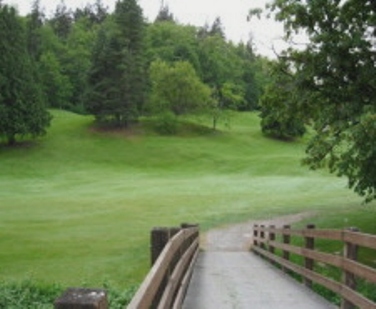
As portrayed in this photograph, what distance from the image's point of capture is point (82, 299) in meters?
2.47

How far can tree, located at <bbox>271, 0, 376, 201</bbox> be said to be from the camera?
1780 centimetres

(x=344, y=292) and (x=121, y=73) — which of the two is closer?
(x=344, y=292)

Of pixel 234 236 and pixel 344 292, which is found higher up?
pixel 344 292

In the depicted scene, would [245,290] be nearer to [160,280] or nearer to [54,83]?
[160,280]

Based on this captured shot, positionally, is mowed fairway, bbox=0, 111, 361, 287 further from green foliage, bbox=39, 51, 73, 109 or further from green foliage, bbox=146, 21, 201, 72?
green foliage, bbox=146, 21, 201, 72

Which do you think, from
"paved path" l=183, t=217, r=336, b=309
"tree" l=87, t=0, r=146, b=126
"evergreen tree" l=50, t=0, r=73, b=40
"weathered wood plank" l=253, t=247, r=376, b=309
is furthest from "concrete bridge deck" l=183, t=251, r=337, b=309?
"evergreen tree" l=50, t=0, r=73, b=40

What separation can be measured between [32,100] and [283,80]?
49.7 meters

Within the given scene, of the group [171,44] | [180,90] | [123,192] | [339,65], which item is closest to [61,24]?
[171,44]

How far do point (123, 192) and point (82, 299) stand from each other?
132 feet

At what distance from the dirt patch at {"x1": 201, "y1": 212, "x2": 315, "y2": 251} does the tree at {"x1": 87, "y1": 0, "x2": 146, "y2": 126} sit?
1781 inches

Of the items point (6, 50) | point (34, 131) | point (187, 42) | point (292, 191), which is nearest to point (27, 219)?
point (292, 191)

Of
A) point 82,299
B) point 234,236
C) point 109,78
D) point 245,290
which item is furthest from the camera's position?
point 109,78

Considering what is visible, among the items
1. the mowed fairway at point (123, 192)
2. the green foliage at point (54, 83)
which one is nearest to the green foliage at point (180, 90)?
the mowed fairway at point (123, 192)

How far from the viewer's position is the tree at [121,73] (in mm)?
73375
